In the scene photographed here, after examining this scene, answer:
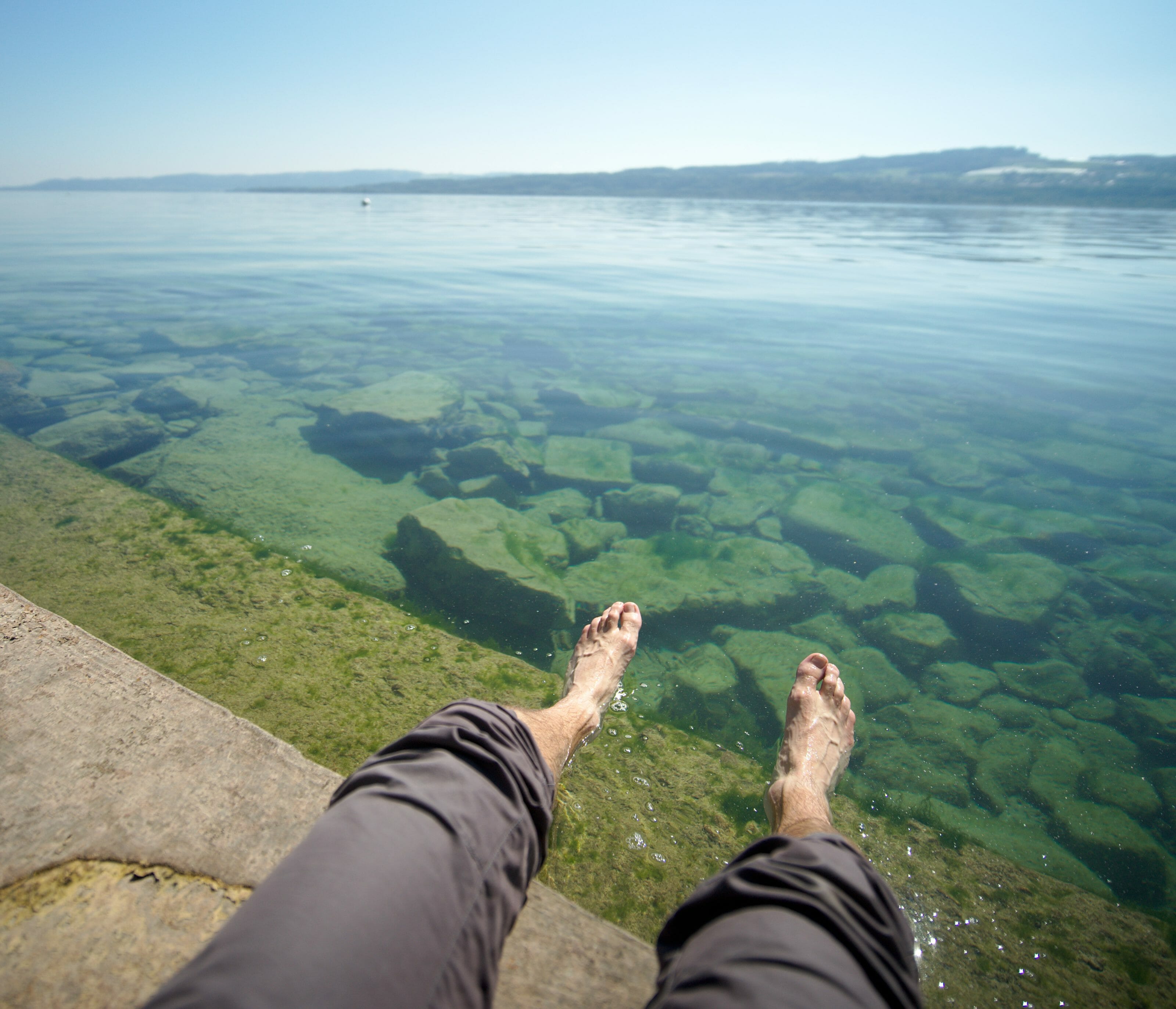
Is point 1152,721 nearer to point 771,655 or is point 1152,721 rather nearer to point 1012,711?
point 1012,711

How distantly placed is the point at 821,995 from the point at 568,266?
1479cm

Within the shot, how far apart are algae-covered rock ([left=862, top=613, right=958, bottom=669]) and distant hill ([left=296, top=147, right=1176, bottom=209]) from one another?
68.1 m

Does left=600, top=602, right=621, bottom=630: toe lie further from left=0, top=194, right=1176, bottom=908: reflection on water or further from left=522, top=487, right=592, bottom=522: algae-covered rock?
left=522, top=487, right=592, bottom=522: algae-covered rock

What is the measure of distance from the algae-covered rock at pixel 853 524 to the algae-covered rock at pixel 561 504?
→ 1.45 meters

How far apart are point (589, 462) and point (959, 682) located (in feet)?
9.41

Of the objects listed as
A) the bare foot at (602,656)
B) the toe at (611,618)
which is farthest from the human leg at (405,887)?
the toe at (611,618)

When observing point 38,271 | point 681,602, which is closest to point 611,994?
point 681,602

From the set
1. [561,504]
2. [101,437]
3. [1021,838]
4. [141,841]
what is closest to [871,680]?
[1021,838]

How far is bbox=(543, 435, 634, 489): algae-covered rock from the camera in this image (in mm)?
4629

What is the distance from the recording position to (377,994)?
843 mm

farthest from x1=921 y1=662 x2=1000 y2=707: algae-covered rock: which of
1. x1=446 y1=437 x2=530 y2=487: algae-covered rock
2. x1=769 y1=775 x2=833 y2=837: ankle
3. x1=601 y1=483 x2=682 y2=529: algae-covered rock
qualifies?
x1=446 y1=437 x2=530 y2=487: algae-covered rock

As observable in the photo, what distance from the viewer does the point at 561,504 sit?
171 inches

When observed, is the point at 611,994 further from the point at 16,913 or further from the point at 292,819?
the point at 16,913

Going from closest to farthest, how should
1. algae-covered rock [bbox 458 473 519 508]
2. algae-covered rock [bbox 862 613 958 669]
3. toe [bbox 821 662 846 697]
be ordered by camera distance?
toe [bbox 821 662 846 697], algae-covered rock [bbox 862 613 958 669], algae-covered rock [bbox 458 473 519 508]
